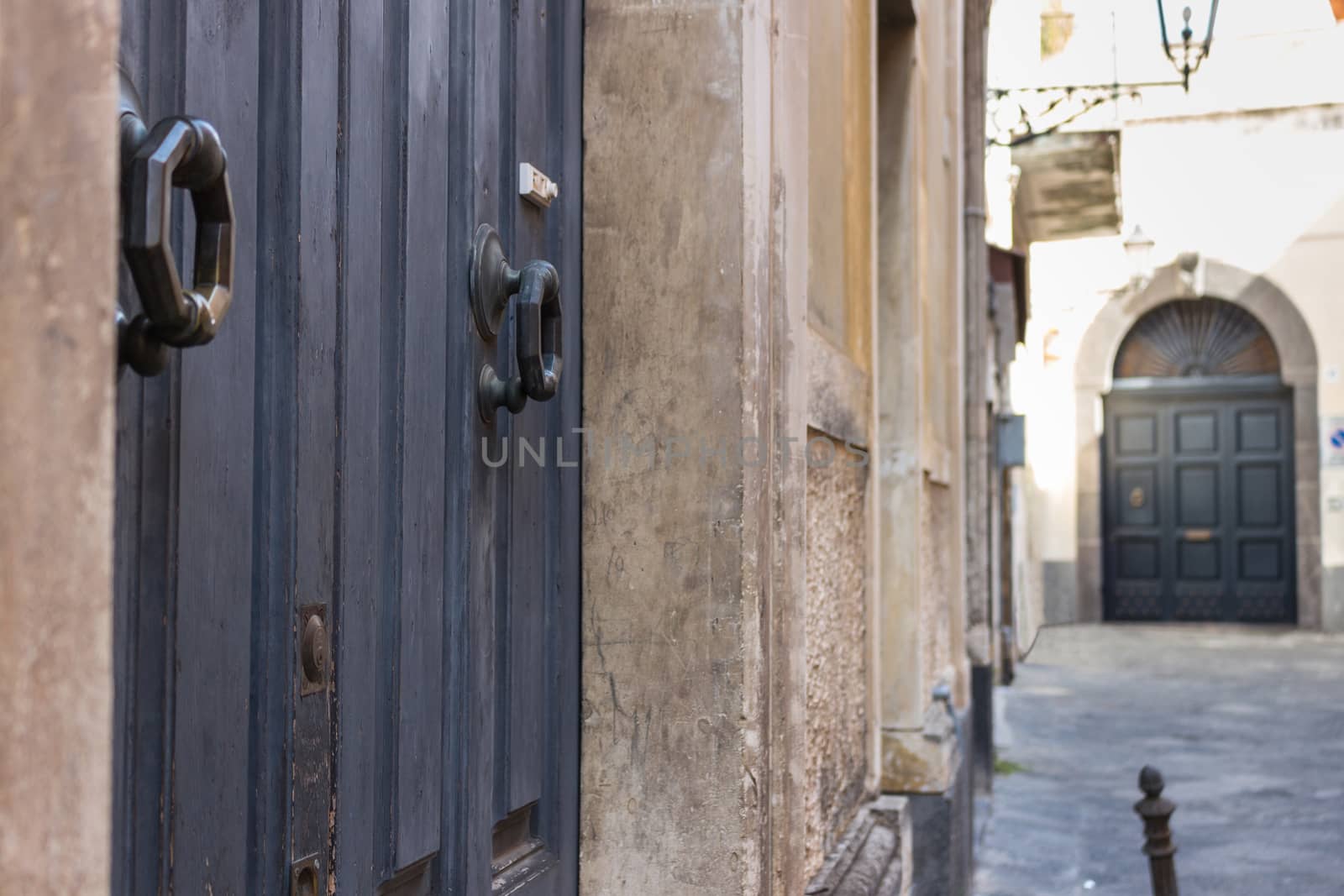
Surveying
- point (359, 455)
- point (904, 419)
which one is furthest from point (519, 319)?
point (904, 419)

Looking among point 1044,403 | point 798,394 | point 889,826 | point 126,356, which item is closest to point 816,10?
point 798,394

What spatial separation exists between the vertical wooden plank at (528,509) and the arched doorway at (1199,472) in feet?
59.8

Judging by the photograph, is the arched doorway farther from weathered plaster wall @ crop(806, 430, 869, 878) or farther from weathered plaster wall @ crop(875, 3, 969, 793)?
weathered plaster wall @ crop(806, 430, 869, 878)

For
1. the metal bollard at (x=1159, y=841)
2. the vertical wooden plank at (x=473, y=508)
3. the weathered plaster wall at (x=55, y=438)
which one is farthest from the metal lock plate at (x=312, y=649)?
the metal bollard at (x=1159, y=841)

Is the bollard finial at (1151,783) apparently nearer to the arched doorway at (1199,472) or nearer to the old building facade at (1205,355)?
the old building facade at (1205,355)

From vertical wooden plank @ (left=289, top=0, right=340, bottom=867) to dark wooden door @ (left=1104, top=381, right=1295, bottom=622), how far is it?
62.1 ft

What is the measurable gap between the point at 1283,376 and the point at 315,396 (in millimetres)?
18653

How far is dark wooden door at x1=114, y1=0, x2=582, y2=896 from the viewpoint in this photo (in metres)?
0.99

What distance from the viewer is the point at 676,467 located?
76.3 inches

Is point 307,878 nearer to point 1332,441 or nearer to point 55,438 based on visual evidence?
point 55,438

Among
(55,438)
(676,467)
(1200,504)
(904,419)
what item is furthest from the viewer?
(1200,504)

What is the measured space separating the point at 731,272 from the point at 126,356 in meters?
1.14

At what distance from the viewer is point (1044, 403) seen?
19.0 meters

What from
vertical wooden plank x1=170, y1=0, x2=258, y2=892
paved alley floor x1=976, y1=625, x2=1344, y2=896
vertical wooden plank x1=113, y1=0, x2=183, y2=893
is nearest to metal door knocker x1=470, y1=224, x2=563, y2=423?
vertical wooden plank x1=170, y1=0, x2=258, y2=892
